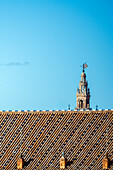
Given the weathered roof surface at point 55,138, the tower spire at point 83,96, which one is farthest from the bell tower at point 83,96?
the weathered roof surface at point 55,138

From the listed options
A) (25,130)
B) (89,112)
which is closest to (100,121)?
(89,112)

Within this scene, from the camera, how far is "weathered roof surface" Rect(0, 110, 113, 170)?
84.2 metres

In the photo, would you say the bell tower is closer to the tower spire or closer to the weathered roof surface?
the tower spire

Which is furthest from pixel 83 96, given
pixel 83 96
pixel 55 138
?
pixel 55 138

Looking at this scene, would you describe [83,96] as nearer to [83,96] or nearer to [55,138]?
[83,96]

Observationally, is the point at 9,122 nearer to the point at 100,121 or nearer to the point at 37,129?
the point at 37,129

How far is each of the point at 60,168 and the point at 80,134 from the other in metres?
3.83

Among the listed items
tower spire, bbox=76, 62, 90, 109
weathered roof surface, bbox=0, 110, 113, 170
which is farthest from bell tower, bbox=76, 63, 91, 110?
weathered roof surface, bbox=0, 110, 113, 170

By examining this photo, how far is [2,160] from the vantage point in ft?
282

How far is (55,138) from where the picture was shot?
3383 inches

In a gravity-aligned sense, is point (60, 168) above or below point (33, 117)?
below

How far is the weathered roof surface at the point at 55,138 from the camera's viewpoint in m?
84.2

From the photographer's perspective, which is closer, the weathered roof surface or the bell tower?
the weathered roof surface

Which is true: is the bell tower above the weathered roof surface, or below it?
above
